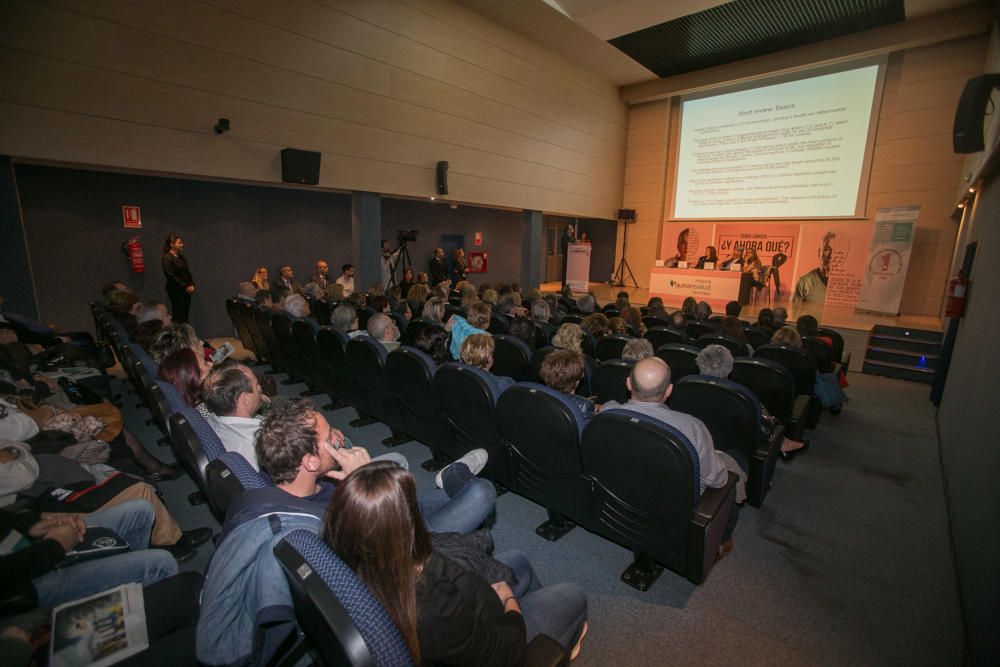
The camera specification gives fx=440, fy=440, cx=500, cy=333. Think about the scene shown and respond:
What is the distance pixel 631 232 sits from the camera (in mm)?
13281

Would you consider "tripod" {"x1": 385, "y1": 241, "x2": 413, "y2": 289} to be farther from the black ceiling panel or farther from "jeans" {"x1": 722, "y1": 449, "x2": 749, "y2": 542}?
"jeans" {"x1": 722, "y1": 449, "x2": 749, "y2": 542}

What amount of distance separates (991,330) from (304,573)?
415 cm

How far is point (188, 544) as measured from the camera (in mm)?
2293

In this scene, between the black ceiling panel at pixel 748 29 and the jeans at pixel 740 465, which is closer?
the jeans at pixel 740 465

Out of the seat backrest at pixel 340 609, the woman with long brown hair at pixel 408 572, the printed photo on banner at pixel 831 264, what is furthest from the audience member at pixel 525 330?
the printed photo on banner at pixel 831 264

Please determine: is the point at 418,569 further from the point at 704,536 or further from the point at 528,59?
the point at 528,59

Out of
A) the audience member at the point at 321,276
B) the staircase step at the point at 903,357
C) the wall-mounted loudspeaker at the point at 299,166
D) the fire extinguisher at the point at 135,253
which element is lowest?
the staircase step at the point at 903,357

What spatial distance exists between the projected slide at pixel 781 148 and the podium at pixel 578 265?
10.3 feet

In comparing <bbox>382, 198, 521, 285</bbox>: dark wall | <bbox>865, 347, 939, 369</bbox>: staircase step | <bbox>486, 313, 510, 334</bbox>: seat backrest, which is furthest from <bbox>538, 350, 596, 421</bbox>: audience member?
<bbox>382, 198, 521, 285</bbox>: dark wall

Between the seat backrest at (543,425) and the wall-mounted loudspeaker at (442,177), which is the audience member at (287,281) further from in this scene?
the seat backrest at (543,425)

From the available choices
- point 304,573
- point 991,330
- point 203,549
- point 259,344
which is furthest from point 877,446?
point 259,344

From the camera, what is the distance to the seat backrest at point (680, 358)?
3404 millimetres

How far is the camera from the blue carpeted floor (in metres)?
1.80

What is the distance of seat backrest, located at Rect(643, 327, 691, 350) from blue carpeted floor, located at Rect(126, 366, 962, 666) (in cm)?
136
